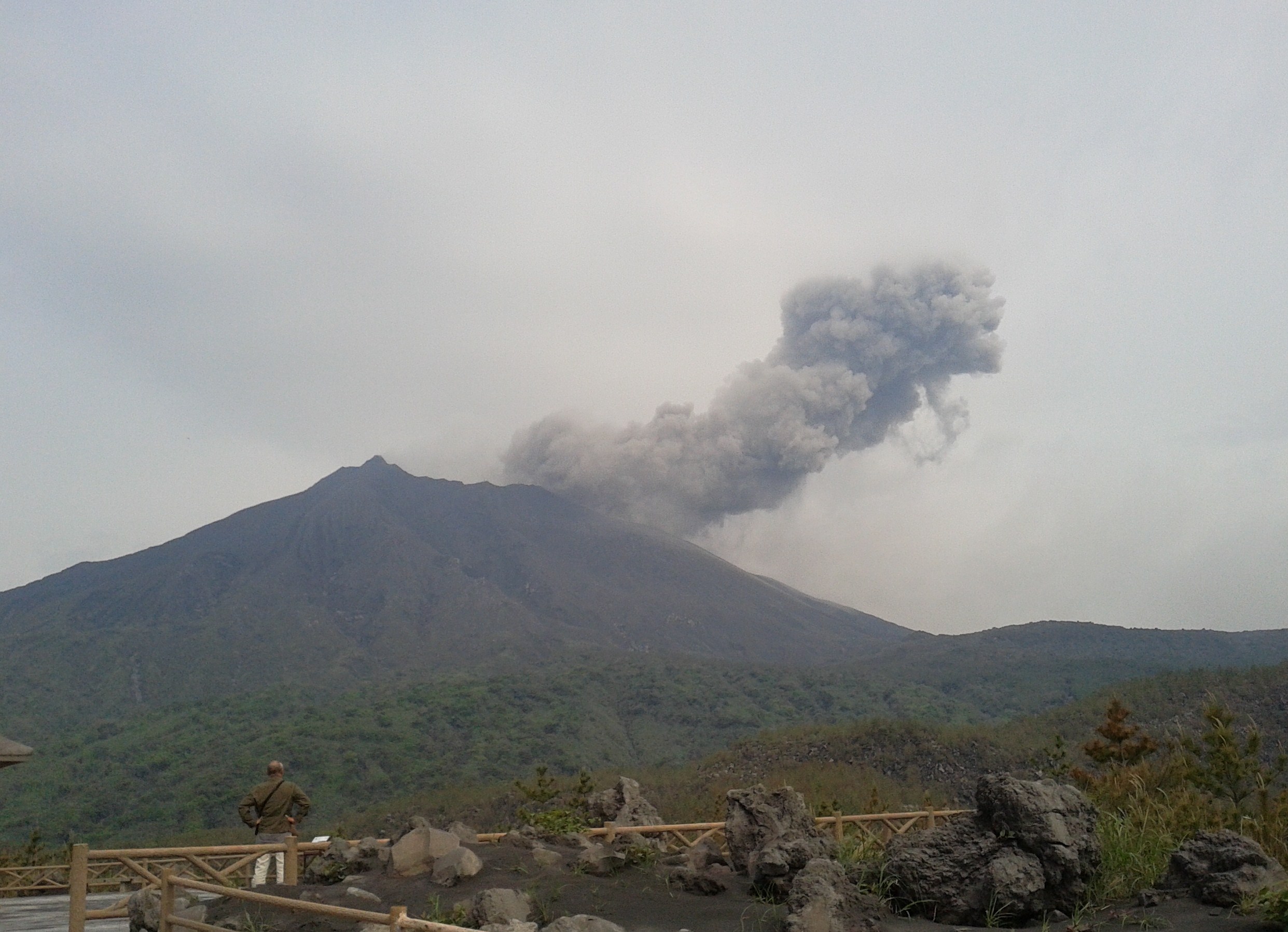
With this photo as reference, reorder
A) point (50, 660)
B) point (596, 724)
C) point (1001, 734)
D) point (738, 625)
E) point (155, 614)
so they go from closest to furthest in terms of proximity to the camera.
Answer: point (1001, 734)
point (596, 724)
point (50, 660)
point (155, 614)
point (738, 625)

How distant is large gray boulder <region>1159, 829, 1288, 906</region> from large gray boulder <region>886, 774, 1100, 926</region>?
665mm

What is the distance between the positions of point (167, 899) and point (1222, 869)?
772 centimetres

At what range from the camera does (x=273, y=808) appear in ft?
33.2

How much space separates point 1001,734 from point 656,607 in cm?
9362

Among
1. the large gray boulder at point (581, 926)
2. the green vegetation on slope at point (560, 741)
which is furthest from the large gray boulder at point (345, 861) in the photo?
the green vegetation on slope at point (560, 741)

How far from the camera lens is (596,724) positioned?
7406 cm

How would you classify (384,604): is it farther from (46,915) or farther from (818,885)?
(818,885)

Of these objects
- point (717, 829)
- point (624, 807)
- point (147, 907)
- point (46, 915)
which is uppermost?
point (624, 807)

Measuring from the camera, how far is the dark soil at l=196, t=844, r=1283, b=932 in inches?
275

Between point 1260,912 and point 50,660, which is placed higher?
point 50,660

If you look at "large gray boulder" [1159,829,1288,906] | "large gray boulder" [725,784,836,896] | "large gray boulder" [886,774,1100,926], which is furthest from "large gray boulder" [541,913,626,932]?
"large gray boulder" [1159,829,1288,906]

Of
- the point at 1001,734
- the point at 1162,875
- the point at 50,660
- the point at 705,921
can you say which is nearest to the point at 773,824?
the point at 705,921

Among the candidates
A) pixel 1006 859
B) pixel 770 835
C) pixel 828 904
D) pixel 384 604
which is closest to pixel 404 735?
pixel 770 835

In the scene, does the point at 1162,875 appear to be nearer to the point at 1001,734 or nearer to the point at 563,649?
the point at 1001,734
